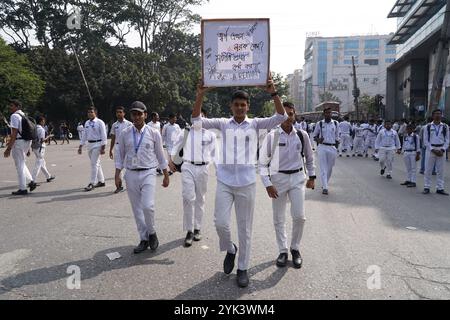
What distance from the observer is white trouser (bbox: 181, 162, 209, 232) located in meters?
5.59

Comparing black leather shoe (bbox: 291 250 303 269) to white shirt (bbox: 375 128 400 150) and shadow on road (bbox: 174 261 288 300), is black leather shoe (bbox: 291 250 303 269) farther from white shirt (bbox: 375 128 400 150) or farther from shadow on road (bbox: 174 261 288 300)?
white shirt (bbox: 375 128 400 150)

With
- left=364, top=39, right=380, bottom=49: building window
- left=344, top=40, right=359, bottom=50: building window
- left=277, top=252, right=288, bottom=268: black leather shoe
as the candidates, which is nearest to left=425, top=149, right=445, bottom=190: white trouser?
left=277, top=252, right=288, bottom=268: black leather shoe

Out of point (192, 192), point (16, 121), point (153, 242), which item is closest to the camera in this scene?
point (153, 242)

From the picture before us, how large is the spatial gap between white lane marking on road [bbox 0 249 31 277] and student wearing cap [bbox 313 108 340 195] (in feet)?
20.7

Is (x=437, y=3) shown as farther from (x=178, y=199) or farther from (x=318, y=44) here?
(x=318, y=44)

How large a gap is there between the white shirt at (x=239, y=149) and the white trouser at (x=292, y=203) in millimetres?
659

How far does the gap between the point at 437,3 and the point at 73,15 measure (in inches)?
1320

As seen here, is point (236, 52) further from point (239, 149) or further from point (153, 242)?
point (153, 242)

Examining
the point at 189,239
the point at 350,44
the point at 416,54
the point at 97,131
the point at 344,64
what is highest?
the point at 350,44

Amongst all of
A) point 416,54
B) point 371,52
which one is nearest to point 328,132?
point 416,54

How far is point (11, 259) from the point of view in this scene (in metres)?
4.88

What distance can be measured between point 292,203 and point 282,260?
661mm

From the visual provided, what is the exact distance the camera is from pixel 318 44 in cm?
11300
